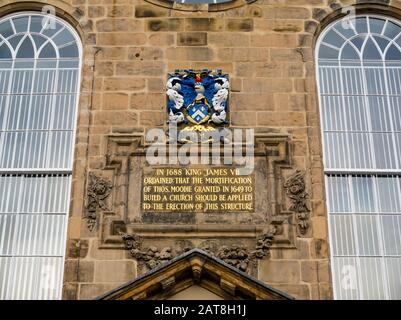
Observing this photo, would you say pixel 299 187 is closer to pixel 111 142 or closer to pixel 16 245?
pixel 111 142

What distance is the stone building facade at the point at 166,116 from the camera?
9.98 m

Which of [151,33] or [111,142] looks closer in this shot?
[111,142]

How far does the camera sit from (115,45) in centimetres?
1164

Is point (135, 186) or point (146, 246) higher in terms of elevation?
point (135, 186)

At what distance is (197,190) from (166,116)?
4.28 ft

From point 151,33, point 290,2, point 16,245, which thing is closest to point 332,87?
point 290,2

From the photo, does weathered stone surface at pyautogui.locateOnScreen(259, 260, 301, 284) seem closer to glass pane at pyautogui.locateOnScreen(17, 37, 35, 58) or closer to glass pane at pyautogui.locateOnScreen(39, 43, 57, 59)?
glass pane at pyautogui.locateOnScreen(39, 43, 57, 59)

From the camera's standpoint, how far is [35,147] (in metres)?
11.0

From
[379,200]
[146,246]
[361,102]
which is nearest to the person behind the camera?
[146,246]

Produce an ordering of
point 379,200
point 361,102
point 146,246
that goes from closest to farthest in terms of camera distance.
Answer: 1. point 146,246
2. point 379,200
3. point 361,102

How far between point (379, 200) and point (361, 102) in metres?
1.63

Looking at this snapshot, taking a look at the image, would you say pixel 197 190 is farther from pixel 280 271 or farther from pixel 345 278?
pixel 345 278

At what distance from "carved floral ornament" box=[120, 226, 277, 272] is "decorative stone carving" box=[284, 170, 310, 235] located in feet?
1.72

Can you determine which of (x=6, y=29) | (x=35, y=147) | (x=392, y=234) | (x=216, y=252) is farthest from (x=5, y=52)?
(x=392, y=234)
